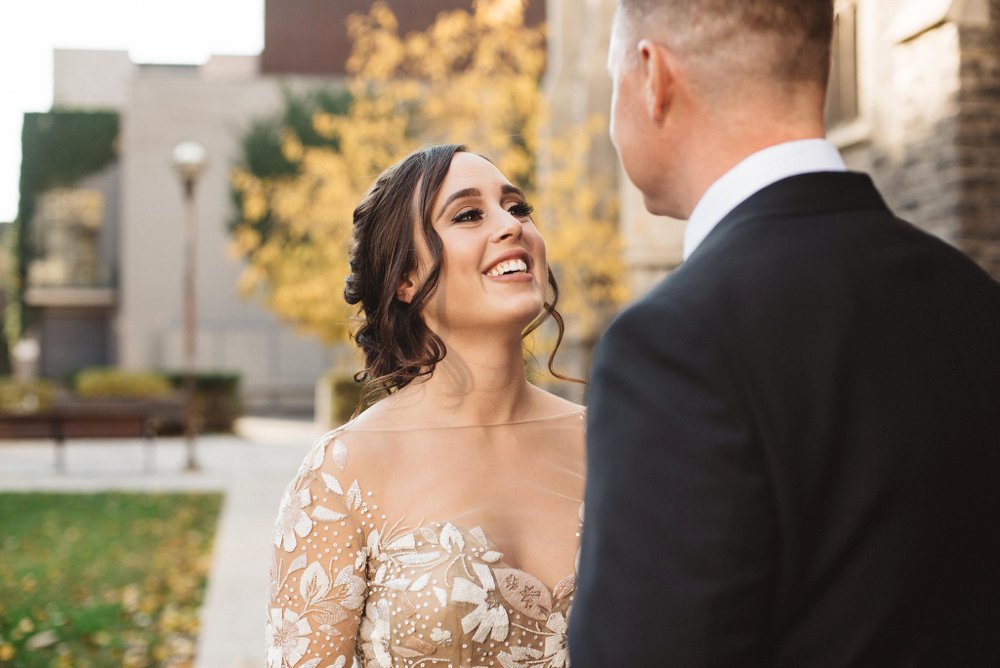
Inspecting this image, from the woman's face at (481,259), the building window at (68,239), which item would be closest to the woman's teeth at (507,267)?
the woman's face at (481,259)

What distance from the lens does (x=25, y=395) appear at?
82.0 ft

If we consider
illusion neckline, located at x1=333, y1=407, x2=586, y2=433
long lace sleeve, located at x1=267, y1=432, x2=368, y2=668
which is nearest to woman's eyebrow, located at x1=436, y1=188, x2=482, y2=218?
illusion neckline, located at x1=333, y1=407, x2=586, y2=433

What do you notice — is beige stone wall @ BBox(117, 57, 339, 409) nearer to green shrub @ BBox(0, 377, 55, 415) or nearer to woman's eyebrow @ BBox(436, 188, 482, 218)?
green shrub @ BBox(0, 377, 55, 415)

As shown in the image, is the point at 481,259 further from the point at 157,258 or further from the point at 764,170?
the point at 157,258

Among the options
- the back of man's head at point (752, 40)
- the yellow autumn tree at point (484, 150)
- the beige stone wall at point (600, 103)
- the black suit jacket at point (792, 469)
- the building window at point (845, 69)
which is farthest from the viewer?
the yellow autumn tree at point (484, 150)

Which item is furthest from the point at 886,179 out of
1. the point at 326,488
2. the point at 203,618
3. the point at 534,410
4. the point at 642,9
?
the point at 642,9

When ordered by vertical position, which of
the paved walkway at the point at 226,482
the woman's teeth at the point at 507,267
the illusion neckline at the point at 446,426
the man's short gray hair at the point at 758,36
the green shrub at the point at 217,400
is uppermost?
the man's short gray hair at the point at 758,36

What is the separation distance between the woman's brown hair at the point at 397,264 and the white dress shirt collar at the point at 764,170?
127 centimetres

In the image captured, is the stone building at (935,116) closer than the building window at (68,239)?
Yes

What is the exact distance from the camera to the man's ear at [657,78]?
1465 millimetres

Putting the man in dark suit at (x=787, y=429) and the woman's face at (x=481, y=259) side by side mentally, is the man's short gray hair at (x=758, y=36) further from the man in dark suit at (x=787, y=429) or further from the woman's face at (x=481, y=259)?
the woman's face at (x=481, y=259)

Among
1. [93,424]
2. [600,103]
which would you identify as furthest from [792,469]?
[93,424]

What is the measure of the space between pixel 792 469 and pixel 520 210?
64.0 inches

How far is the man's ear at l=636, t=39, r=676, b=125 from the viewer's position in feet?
4.81
